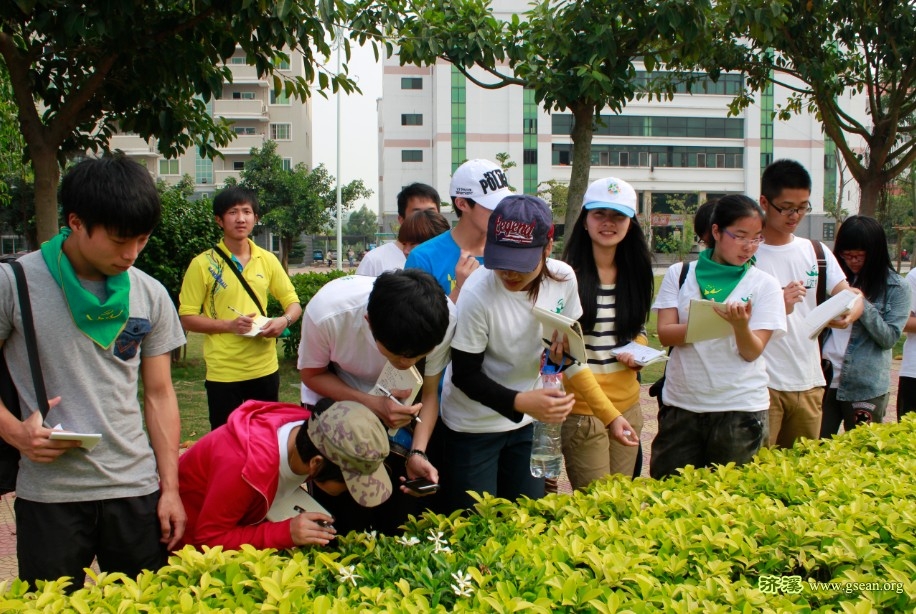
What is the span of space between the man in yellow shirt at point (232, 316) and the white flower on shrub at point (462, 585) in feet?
8.99

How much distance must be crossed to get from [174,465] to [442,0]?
603 cm

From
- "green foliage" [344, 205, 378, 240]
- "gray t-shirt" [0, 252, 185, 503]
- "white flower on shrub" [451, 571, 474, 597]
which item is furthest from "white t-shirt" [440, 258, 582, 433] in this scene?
"green foliage" [344, 205, 378, 240]

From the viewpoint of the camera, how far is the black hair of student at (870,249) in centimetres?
425

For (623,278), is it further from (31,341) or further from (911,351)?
(31,341)

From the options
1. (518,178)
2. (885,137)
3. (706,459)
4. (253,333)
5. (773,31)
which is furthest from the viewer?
(518,178)

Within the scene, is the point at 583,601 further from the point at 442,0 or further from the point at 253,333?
the point at 442,0

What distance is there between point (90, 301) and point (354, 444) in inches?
32.3

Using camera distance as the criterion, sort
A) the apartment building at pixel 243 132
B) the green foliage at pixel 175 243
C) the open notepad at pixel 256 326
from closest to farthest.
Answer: the open notepad at pixel 256 326 → the green foliage at pixel 175 243 → the apartment building at pixel 243 132

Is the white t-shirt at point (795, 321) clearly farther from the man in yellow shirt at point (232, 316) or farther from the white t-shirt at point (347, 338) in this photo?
the man in yellow shirt at point (232, 316)

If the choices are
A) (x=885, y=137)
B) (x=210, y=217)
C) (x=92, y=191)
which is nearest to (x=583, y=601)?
(x=92, y=191)

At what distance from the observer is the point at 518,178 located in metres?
52.0

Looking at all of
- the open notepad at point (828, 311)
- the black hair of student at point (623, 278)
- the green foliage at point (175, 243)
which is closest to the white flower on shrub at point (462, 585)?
the black hair of student at point (623, 278)

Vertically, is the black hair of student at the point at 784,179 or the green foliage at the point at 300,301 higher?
the black hair of student at the point at 784,179

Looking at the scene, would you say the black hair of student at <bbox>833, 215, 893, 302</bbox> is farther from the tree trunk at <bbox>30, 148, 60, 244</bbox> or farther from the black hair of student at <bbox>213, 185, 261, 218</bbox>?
the tree trunk at <bbox>30, 148, 60, 244</bbox>
